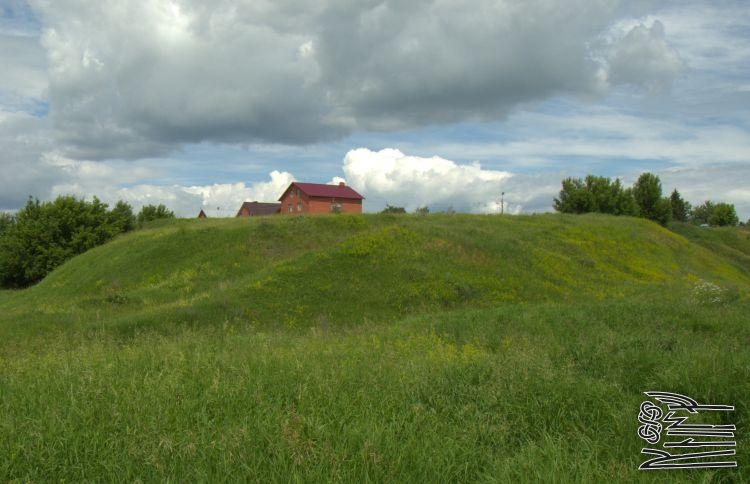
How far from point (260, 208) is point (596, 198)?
5329 centimetres

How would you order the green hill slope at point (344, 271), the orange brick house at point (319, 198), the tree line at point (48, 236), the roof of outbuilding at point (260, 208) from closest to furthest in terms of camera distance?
the green hill slope at point (344, 271), the tree line at point (48, 236), the orange brick house at point (319, 198), the roof of outbuilding at point (260, 208)

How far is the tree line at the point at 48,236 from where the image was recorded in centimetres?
4819

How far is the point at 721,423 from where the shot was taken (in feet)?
15.3

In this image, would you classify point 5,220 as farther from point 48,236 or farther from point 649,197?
point 649,197

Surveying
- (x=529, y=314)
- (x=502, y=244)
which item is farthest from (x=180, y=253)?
(x=529, y=314)

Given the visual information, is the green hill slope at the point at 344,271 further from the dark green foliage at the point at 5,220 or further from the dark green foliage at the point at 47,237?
the dark green foliage at the point at 5,220

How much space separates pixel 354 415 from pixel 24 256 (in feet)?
177

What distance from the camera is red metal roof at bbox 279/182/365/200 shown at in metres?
73.1

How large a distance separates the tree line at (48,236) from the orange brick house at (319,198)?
26.2m

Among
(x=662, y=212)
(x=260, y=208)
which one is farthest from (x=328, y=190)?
(x=662, y=212)

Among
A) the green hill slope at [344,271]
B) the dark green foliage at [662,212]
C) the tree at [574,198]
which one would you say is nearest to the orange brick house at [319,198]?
the tree at [574,198]

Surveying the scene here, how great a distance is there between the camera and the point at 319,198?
2869 inches

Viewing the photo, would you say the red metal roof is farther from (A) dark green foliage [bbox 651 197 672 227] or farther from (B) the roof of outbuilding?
(A) dark green foliage [bbox 651 197 672 227]

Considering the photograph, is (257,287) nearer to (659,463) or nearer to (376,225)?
(376,225)
